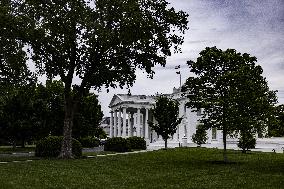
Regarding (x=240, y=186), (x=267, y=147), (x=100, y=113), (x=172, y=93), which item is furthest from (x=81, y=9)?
(x=172, y=93)

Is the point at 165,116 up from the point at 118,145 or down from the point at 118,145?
up

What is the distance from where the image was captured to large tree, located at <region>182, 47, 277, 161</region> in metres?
26.2

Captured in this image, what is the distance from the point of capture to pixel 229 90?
2691 cm

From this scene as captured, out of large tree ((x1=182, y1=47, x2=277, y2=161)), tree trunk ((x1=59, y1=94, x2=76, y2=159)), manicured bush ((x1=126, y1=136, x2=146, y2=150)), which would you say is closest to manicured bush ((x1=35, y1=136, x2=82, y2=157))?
tree trunk ((x1=59, y1=94, x2=76, y2=159))

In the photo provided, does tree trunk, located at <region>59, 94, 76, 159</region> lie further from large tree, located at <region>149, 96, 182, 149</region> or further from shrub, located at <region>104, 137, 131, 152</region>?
large tree, located at <region>149, 96, 182, 149</region>

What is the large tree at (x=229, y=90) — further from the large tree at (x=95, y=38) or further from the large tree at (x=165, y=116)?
the large tree at (x=165, y=116)

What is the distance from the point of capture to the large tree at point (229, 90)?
26172mm

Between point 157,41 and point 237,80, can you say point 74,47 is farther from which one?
point 237,80

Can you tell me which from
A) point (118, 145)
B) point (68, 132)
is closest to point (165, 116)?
point (118, 145)

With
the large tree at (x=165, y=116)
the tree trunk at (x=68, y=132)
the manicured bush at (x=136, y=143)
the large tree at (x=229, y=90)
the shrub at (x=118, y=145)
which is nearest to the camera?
the large tree at (x=229, y=90)

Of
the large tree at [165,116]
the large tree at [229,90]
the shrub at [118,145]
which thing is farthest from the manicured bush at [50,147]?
the large tree at [165,116]

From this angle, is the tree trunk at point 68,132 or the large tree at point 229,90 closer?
the large tree at point 229,90

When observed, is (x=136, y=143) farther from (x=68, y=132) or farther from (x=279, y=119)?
(x=279, y=119)

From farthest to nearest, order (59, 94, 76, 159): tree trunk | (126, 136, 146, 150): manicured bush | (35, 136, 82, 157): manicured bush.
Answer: (126, 136, 146, 150): manicured bush < (35, 136, 82, 157): manicured bush < (59, 94, 76, 159): tree trunk
